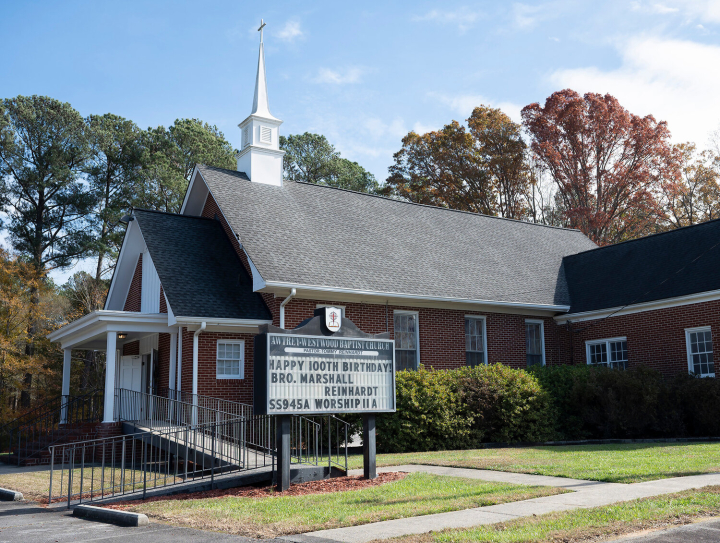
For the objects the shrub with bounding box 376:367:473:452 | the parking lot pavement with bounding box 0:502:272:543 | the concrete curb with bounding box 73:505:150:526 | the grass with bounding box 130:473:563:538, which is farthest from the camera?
the shrub with bounding box 376:367:473:452

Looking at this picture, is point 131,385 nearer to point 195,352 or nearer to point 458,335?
point 195,352

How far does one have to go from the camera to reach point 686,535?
6.23 m

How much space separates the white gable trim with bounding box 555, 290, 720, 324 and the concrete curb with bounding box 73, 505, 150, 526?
16.8 meters

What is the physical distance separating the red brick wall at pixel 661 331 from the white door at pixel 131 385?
14983 millimetres

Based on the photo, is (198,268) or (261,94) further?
(261,94)

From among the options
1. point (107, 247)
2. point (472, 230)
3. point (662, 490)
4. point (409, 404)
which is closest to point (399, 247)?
point (472, 230)

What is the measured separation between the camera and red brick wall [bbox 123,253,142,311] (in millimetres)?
21562

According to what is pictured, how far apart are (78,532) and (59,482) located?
5518mm

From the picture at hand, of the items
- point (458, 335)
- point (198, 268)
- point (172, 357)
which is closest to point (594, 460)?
point (458, 335)

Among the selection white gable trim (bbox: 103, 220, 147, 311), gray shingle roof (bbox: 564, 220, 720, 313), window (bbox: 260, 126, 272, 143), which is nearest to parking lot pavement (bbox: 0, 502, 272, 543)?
white gable trim (bbox: 103, 220, 147, 311)

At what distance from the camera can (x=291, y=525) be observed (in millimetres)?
7473

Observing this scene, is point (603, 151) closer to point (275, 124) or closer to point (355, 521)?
point (275, 124)

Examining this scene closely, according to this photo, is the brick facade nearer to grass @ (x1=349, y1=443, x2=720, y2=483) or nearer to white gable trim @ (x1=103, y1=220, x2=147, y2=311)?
white gable trim @ (x1=103, y1=220, x2=147, y2=311)

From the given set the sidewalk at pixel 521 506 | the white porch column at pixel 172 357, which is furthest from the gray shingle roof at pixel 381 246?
the sidewalk at pixel 521 506
